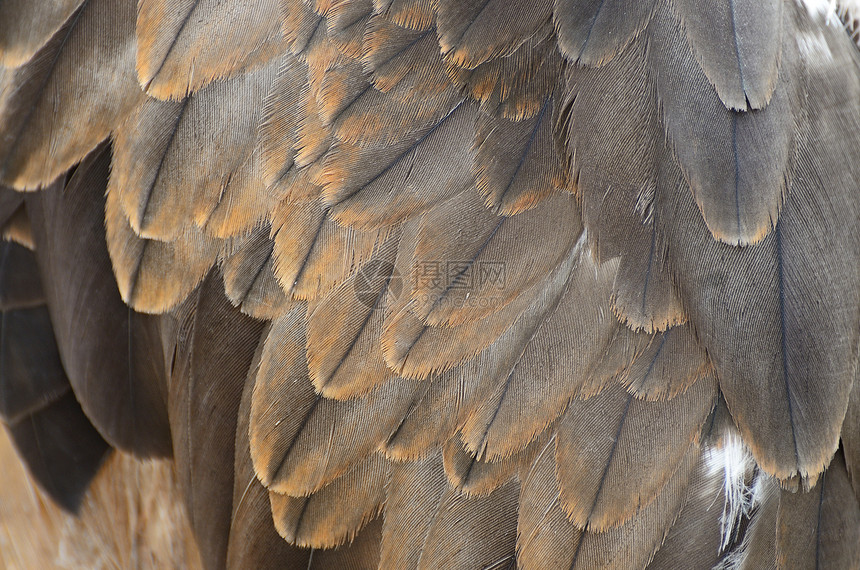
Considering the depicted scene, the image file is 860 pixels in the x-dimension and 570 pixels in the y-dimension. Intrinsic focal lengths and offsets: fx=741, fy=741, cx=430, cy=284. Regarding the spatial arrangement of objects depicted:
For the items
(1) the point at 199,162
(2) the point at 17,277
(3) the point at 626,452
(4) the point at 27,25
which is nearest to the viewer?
(3) the point at 626,452

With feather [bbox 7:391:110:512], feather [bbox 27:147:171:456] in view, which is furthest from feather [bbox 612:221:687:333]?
feather [bbox 7:391:110:512]

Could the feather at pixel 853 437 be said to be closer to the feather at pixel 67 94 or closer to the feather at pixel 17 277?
the feather at pixel 67 94

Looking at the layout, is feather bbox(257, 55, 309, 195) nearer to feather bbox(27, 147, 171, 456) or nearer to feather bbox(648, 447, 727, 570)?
→ feather bbox(27, 147, 171, 456)

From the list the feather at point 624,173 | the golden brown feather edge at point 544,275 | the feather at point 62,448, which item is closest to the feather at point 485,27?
the golden brown feather edge at point 544,275

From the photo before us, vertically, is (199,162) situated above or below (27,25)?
below

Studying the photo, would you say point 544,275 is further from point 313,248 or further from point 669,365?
point 313,248

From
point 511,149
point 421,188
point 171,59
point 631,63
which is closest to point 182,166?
point 171,59

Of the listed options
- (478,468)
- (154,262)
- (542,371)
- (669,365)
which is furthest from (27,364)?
(669,365)

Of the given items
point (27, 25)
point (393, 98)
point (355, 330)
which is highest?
point (27, 25)
